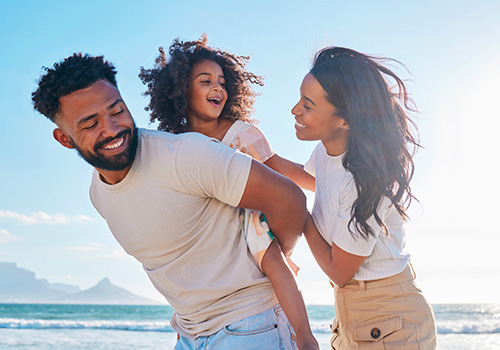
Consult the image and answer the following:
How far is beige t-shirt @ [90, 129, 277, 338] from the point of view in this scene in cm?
A: 230

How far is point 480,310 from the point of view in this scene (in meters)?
23.2

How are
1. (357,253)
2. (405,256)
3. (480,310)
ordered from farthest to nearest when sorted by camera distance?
(480,310), (405,256), (357,253)

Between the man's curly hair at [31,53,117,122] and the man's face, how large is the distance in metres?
0.03

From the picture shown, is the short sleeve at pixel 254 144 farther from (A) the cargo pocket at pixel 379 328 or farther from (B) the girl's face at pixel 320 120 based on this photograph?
(A) the cargo pocket at pixel 379 328

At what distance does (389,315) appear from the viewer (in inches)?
101

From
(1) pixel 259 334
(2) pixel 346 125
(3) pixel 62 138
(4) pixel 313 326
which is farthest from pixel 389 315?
(4) pixel 313 326

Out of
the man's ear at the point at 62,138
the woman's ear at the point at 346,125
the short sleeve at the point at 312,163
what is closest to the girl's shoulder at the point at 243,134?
the short sleeve at the point at 312,163

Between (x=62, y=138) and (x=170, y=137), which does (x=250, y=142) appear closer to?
(x=170, y=137)

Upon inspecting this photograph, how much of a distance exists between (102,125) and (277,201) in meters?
0.89

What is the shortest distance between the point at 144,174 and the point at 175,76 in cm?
118

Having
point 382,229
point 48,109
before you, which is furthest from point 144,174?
point 382,229

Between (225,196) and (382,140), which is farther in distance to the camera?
(382,140)

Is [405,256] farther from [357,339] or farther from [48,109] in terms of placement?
[48,109]

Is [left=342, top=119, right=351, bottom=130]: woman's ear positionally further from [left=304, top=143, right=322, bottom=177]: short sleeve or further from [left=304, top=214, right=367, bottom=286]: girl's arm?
[left=304, top=214, right=367, bottom=286]: girl's arm
